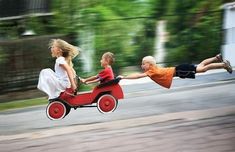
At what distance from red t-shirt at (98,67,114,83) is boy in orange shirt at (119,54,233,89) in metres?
0.16

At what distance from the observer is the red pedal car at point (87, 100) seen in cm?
436

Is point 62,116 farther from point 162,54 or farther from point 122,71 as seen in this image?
point 162,54

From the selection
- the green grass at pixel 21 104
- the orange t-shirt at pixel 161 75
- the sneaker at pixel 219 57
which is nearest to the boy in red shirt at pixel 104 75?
the orange t-shirt at pixel 161 75

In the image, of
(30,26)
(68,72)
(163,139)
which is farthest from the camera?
(30,26)

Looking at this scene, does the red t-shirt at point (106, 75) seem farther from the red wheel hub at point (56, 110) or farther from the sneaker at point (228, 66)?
the sneaker at point (228, 66)

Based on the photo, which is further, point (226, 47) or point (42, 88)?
point (226, 47)

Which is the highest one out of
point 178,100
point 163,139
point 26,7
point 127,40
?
point 26,7

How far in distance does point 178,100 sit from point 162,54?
516mm

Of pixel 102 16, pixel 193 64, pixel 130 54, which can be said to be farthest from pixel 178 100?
pixel 102 16

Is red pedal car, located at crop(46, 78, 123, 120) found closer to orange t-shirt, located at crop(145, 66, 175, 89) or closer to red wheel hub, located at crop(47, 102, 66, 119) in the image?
red wheel hub, located at crop(47, 102, 66, 119)

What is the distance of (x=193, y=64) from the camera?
4.73 meters

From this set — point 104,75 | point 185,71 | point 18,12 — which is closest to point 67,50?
point 104,75

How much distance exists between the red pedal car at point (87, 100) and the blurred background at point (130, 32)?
1.05 feet

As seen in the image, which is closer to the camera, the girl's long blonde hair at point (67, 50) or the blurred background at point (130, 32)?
the girl's long blonde hair at point (67, 50)
